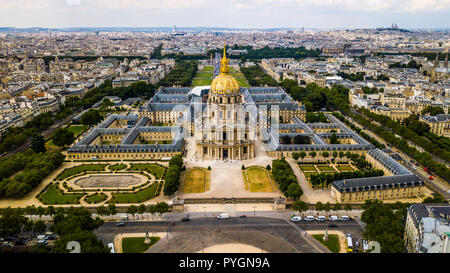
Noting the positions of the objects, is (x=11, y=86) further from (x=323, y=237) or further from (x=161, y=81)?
(x=323, y=237)

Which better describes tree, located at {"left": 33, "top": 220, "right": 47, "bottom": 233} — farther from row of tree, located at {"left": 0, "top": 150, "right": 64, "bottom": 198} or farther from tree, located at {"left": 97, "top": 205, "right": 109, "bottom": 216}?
row of tree, located at {"left": 0, "top": 150, "right": 64, "bottom": 198}

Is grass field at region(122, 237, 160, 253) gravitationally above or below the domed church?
below

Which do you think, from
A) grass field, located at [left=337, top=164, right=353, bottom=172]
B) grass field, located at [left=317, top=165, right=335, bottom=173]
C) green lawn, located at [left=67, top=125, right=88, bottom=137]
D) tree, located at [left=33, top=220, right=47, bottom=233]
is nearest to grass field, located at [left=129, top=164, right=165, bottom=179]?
tree, located at [left=33, top=220, right=47, bottom=233]

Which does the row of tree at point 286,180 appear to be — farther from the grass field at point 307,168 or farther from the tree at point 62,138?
the tree at point 62,138

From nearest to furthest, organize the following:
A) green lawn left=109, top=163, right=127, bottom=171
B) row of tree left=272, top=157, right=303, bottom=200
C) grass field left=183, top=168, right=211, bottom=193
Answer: row of tree left=272, top=157, right=303, bottom=200 → grass field left=183, top=168, right=211, bottom=193 → green lawn left=109, top=163, right=127, bottom=171

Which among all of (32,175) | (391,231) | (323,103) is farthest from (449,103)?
(32,175)
